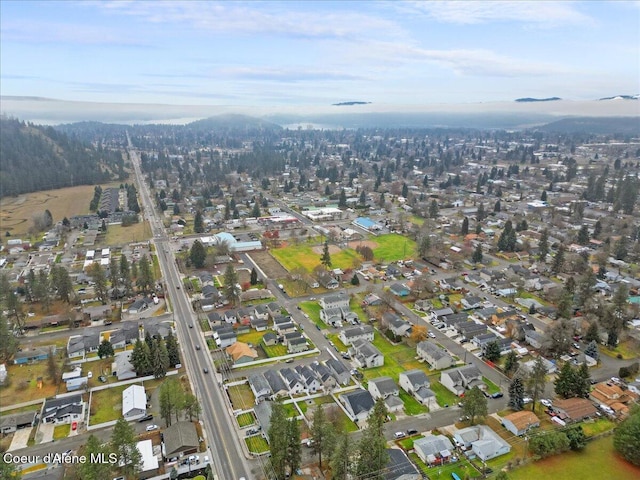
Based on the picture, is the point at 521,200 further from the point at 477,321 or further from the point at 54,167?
the point at 54,167

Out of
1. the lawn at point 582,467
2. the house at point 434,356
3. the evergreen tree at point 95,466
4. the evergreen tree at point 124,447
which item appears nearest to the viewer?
the evergreen tree at point 95,466

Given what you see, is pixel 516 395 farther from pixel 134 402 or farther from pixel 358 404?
pixel 134 402

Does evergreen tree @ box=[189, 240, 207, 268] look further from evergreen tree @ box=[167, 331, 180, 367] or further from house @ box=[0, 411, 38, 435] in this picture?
house @ box=[0, 411, 38, 435]

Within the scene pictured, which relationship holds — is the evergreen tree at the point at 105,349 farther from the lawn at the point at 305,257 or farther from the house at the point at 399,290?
the house at the point at 399,290

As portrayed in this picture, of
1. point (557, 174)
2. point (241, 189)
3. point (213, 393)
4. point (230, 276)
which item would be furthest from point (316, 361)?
point (557, 174)

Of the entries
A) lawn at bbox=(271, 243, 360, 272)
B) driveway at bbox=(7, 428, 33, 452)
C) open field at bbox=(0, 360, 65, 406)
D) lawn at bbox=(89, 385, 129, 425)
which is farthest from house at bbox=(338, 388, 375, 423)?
lawn at bbox=(271, 243, 360, 272)

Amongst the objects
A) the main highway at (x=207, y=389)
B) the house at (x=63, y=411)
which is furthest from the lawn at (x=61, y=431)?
the main highway at (x=207, y=389)
